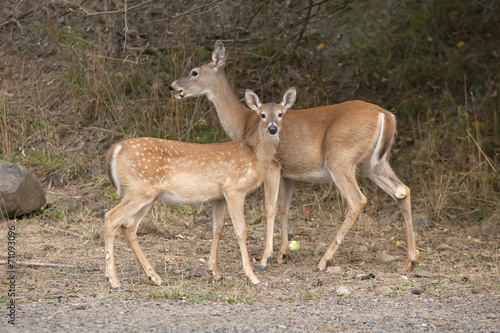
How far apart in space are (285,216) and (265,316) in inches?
116

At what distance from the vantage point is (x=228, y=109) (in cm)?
827

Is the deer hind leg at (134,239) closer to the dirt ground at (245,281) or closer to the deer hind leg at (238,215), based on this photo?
the dirt ground at (245,281)

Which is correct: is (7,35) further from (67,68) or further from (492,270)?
(492,270)

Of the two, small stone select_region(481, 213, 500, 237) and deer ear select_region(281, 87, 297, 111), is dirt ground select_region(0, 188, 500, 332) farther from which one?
deer ear select_region(281, 87, 297, 111)

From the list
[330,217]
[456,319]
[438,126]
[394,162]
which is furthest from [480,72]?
[456,319]

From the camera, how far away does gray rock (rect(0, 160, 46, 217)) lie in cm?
824

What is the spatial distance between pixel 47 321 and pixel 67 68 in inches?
266

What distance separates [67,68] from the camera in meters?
10.8

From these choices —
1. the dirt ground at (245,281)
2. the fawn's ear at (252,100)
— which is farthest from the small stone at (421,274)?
the fawn's ear at (252,100)

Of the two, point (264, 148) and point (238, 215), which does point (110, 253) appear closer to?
point (238, 215)

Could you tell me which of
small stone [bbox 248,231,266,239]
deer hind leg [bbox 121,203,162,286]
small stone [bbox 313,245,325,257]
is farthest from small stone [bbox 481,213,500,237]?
deer hind leg [bbox 121,203,162,286]

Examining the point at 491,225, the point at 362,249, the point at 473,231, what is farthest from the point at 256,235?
the point at 491,225

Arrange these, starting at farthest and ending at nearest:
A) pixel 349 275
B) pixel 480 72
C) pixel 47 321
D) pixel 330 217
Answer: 1. pixel 480 72
2. pixel 330 217
3. pixel 349 275
4. pixel 47 321

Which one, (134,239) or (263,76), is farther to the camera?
(263,76)
